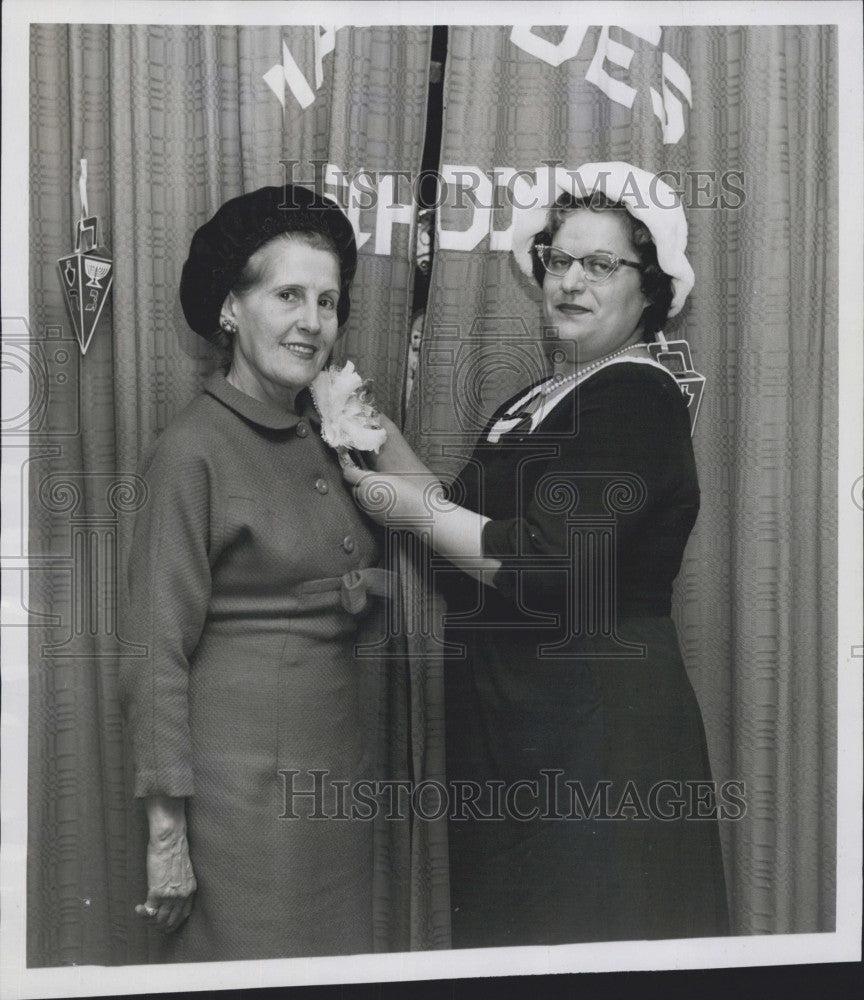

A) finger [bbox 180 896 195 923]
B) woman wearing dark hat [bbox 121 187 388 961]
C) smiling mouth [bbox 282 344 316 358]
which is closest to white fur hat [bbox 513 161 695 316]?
woman wearing dark hat [bbox 121 187 388 961]

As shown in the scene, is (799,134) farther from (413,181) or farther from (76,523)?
(76,523)

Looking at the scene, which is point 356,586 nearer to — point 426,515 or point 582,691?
point 426,515

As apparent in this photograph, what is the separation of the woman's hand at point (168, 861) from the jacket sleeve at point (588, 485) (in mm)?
964

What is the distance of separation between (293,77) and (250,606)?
1.30m

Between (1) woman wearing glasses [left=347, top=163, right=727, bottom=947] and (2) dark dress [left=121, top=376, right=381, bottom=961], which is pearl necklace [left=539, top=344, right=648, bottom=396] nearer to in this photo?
(1) woman wearing glasses [left=347, top=163, right=727, bottom=947]

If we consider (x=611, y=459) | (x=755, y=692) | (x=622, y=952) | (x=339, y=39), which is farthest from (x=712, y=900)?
(x=339, y=39)

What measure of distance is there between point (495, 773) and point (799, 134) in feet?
5.97

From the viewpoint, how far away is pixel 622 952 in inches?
118

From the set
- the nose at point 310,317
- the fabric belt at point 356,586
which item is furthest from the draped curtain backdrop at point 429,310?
the fabric belt at point 356,586

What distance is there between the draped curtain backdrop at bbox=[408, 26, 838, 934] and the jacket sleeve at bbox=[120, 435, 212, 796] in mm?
576

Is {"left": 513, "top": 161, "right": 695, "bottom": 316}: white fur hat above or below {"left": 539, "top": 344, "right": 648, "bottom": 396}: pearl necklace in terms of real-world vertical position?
above

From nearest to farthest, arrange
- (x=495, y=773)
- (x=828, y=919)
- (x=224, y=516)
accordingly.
→ (x=224, y=516) → (x=495, y=773) → (x=828, y=919)

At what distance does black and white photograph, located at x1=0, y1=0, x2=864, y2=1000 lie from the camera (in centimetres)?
279

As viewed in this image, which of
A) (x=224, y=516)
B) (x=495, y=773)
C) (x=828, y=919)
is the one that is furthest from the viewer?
(x=828, y=919)
